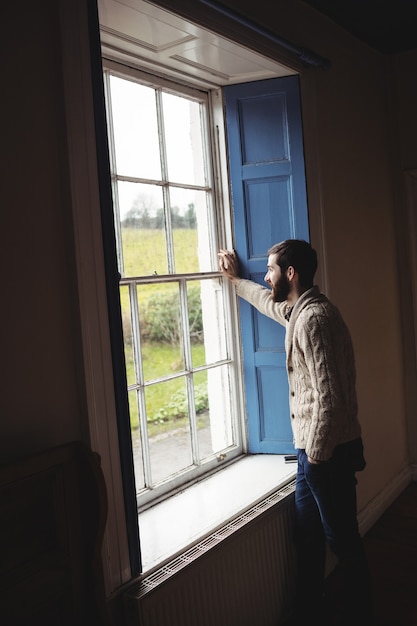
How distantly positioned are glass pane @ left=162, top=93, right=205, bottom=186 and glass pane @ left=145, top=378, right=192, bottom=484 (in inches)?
39.7

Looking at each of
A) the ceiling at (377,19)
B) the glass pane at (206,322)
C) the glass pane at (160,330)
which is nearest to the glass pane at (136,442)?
the glass pane at (160,330)

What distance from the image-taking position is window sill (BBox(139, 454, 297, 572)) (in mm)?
2301

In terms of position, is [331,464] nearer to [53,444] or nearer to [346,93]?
[53,444]

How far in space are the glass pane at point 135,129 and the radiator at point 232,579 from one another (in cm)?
159

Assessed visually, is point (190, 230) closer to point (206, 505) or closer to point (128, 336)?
point (128, 336)

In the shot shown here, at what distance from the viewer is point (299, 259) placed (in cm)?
268

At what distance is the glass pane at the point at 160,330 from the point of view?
262cm

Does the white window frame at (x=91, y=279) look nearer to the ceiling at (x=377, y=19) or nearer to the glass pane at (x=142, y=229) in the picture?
the glass pane at (x=142, y=229)

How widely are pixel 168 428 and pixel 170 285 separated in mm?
662

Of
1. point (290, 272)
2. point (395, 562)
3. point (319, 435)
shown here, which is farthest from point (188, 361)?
point (395, 562)

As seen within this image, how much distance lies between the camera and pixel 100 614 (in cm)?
167

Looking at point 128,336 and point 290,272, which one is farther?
point 290,272

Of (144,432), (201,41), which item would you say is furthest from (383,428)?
(201,41)

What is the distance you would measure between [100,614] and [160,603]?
0.42m
